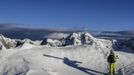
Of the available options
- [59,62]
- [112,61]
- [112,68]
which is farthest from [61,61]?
[112,61]

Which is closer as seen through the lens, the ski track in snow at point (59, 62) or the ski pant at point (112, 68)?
the ski pant at point (112, 68)

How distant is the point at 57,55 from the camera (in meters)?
78.2

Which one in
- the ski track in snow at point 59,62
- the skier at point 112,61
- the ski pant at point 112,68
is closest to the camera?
the skier at point 112,61

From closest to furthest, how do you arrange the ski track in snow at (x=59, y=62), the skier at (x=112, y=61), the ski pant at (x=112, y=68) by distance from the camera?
1. the skier at (x=112, y=61)
2. the ski pant at (x=112, y=68)
3. the ski track in snow at (x=59, y=62)

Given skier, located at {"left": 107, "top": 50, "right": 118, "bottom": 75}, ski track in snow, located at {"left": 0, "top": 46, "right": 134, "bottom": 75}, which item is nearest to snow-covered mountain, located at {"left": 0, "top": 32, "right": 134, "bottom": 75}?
ski track in snow, located at {"left": 0, "top": 46, "right": 134, "bottom": 75}

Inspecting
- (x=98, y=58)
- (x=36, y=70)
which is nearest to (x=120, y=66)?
(x=98, y=58)

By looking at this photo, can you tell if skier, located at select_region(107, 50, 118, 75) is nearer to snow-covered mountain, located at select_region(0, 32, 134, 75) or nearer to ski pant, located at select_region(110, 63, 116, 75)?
ski pant, located at select_region(110, 63, 116, 75)

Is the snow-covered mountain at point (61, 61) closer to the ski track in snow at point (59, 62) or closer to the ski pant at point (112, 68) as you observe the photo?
the ski track in snow at point (59, 62)

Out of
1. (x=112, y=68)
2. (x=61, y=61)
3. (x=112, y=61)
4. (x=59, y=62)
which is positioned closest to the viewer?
(x=112, y=61)

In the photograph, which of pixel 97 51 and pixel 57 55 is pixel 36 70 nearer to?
pixel 57 55

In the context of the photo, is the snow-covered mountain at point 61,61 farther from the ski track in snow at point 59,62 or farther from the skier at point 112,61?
the skier at point 112,61

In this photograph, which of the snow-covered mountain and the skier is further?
the snow-covered mountain

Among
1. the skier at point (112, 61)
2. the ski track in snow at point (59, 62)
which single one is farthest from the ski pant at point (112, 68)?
the ski track in snow at point (59, 62)

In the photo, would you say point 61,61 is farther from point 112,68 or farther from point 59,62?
point 112,68
